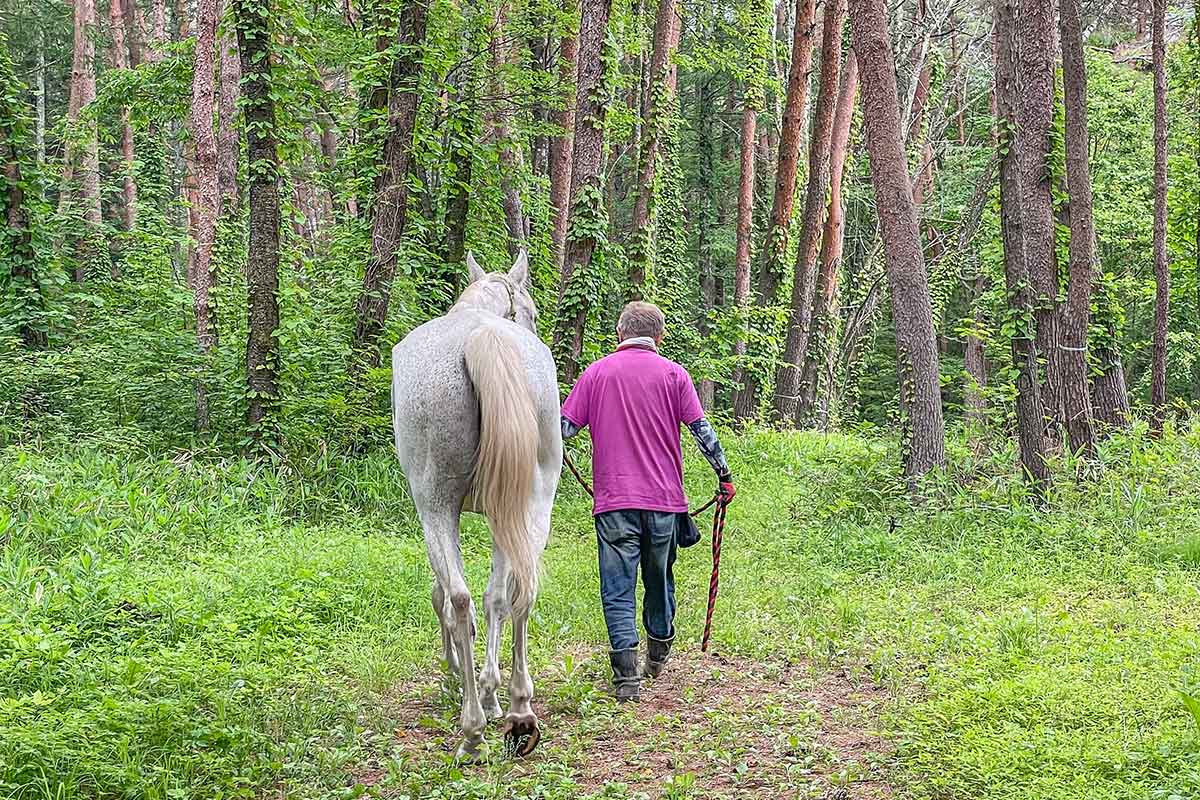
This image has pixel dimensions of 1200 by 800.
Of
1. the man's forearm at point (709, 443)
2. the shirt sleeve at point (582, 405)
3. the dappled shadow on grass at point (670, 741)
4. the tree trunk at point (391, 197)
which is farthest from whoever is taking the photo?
the tree trunk at point (391, 197)

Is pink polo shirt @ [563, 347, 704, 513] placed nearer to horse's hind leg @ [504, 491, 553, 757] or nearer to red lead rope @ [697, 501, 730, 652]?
red lead rope @ [697, 501, 730, 652]

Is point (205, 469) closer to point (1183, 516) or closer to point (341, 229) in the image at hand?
point (341, 229)

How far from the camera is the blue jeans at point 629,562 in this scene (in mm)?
6238

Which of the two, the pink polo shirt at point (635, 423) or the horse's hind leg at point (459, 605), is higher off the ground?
the pink polo shirt at point (635, 423)

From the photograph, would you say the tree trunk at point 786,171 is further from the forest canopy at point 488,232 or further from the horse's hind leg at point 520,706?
the horse's hind leg at point 520,706

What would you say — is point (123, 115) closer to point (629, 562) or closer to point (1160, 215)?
point (629, 562)

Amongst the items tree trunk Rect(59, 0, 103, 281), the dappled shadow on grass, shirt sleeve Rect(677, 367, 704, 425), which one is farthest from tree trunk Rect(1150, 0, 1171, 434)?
tree trunk Rect(59, 0, 103, 281)

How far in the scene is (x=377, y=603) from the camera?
25.2 ft

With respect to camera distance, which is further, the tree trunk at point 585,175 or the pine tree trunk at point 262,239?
the tree trunk at point 585,175

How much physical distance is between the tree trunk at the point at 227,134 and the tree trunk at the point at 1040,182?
11609mm

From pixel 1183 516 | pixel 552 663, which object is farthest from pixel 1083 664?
pixel 1183 516

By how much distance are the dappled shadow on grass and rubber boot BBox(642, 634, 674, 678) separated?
91 millimetres

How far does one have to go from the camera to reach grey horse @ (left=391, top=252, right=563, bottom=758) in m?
5.27

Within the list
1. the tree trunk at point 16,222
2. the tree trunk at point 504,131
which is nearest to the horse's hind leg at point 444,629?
the tree trunk at point 504,131
